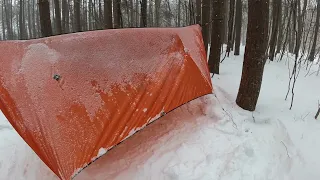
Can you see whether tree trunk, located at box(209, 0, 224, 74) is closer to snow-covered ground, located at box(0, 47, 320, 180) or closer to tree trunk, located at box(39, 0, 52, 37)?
snow-covered ground, located at box(0, 47, 320, 180)

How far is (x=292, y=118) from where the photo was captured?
534cm

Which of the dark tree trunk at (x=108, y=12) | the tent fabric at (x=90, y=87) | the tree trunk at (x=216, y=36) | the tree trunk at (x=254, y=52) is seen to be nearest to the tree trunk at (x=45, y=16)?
the dark tree trunk at (x=108, y=12)

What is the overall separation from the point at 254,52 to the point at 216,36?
2295 millimetres

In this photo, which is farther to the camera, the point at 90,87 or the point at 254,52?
the point at 254,52

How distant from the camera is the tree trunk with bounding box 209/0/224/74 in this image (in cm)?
737

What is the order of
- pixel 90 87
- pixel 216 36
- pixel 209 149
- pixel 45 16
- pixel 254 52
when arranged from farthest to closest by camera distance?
1. pixel 45 16
2. pixel 216 36
3. pixel 254 52
4. pixel 209 149
5. pixel 90 87

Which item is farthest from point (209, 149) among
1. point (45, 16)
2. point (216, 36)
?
point (45, 16)

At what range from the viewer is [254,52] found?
5219 millimetres

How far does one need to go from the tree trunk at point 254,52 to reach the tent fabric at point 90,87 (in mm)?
748

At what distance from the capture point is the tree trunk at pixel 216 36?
290 inches

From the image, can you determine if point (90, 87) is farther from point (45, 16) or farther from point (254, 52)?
point (45, 16)

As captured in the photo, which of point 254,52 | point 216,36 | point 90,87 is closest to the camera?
point 90,87

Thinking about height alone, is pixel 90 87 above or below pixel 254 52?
below

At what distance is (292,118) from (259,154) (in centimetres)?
141
